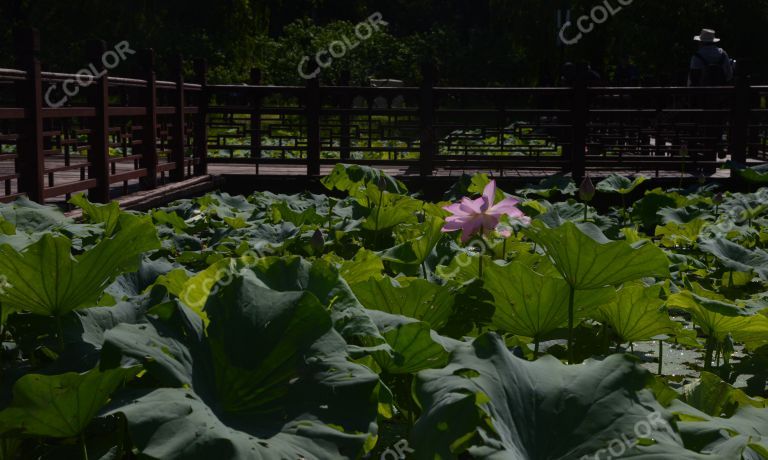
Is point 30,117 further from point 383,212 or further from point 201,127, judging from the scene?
point 201,127

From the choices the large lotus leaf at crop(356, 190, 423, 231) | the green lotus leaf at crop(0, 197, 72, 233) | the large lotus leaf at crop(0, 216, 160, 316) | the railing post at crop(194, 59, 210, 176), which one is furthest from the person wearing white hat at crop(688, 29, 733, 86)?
the large lotus leaf at crop(0, 216, 160, 316)

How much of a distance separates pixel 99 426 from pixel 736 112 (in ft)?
31.8

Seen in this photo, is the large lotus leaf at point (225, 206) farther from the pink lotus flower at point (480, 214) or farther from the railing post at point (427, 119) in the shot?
the railing post at point (427, 119)

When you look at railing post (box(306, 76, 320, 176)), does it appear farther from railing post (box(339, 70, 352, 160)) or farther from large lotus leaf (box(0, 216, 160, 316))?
large lotus leaf (box(0, 216, 160, 316))

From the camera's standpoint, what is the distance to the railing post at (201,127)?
1038 cm

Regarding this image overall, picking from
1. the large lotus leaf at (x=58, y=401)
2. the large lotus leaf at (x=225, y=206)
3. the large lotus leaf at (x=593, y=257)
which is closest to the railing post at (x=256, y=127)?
the large lotus leaf at (x=225, y=206)

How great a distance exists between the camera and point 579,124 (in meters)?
9.93

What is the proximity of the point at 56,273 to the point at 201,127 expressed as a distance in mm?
9388

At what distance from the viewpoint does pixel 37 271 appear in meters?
1.27

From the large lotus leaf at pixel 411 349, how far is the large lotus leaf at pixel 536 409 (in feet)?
0.45

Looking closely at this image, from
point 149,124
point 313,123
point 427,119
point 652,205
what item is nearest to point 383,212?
point 652,205

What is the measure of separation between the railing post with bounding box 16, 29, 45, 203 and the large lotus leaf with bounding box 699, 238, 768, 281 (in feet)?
14.2

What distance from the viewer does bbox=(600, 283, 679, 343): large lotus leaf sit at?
1.76 metres

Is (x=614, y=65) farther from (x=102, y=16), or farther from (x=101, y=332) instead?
(x=101, y=332)
